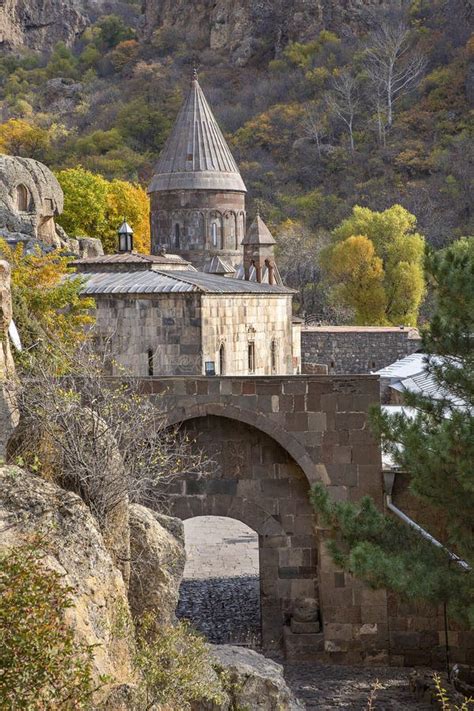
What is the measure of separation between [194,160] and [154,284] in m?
20.2

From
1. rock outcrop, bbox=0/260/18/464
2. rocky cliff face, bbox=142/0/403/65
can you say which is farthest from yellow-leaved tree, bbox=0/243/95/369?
rocky cliff face, bbox=142/0/403/65

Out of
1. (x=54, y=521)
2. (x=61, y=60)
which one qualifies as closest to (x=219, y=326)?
(x=54, y=521)

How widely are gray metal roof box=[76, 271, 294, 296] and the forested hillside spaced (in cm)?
2802

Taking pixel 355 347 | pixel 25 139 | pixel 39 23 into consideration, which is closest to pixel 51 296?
pixel 355 347

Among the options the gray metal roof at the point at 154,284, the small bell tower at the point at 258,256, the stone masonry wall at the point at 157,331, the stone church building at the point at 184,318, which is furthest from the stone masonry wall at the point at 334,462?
the small bell tower at the point at 258,256

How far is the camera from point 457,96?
7069 centimetres

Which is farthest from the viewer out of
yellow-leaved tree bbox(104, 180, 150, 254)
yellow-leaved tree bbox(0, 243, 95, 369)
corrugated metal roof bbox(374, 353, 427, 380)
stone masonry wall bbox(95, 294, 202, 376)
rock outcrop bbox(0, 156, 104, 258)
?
yellow-leaved tree bbox(104, 180, 150, 254)

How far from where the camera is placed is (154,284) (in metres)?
21.5

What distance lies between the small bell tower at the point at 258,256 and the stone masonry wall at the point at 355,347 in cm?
365

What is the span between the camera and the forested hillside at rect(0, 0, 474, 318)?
63.8 metres

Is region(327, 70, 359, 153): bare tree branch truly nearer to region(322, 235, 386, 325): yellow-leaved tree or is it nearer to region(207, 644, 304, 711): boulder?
region(322, 235, 386, 325): yellow-leaved tree

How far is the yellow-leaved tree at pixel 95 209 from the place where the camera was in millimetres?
43156

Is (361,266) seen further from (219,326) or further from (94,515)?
(94,515)

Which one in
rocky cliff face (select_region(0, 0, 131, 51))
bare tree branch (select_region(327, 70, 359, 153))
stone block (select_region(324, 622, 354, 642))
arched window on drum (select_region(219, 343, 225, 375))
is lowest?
stone block (select_region(324, 622, 354, 642))
